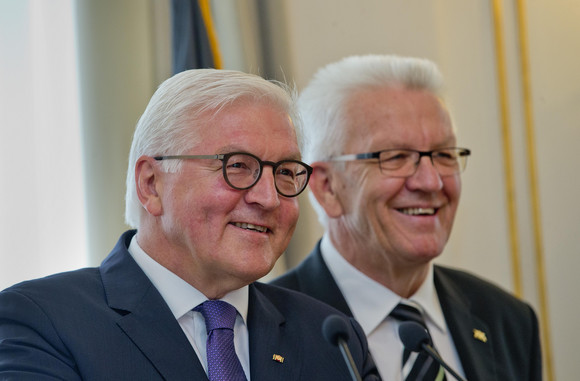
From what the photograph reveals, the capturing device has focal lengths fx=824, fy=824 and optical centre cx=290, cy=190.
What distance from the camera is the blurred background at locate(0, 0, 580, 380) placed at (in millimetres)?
3480

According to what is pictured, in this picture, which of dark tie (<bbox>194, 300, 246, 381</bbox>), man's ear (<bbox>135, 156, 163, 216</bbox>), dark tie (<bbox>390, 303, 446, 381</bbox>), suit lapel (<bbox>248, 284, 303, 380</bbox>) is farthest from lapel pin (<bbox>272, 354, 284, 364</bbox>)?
man's ear (<bbox>135, 156, 163, 216</bbox>)

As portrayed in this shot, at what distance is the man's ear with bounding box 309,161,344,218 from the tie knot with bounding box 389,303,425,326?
17.3 inches

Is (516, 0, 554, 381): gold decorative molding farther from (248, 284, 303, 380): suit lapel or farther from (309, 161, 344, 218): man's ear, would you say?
(248, 284, 303, 380): suit lapel

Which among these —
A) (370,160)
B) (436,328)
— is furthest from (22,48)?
(436,328)

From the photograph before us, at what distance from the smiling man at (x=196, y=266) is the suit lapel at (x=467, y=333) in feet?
2.10

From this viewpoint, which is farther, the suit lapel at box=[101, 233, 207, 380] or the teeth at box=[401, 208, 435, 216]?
the teeth at box=[401, 208, 435, 216]

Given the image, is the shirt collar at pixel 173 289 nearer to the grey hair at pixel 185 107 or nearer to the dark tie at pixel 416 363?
the grey hair at pixel 185 107

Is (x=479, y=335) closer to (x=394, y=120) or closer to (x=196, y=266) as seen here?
(x=394, y=120)

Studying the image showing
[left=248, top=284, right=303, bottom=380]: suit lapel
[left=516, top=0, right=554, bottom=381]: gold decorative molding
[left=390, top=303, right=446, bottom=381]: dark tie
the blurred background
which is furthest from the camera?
[left=516, top=0, right=554, bottom=381]: gold decorative molding

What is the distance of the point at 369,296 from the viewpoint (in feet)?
10.0

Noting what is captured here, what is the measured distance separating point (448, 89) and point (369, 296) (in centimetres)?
188

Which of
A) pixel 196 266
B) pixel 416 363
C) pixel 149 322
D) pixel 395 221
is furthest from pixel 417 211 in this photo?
pixel 149 322

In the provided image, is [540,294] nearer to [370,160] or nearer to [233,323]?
[370,160]

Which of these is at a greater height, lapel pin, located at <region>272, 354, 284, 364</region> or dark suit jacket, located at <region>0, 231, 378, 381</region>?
dark suit jacket, located at <region>0, 231, 378, 381</region>
